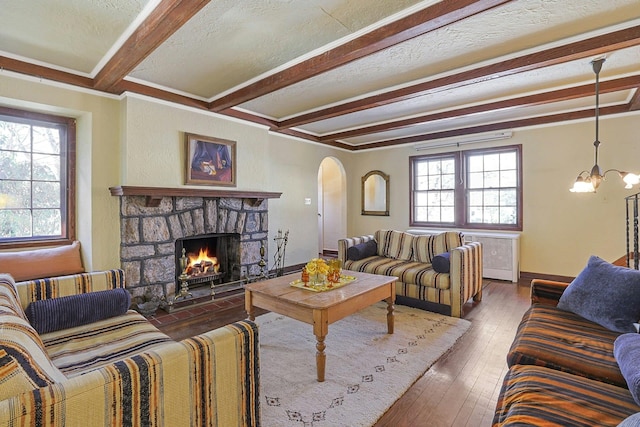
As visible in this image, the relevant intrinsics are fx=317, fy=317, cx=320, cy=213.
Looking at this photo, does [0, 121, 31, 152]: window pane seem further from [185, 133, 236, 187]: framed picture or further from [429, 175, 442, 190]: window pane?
[429, 175, 442, 190]: window pane

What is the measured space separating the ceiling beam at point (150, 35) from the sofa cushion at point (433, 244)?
351 cm

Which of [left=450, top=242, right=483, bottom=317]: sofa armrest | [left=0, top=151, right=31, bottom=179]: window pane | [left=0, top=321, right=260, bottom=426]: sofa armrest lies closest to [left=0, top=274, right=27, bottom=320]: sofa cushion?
[left=0, top=321, right=260, bottom=426]: sofa armrest

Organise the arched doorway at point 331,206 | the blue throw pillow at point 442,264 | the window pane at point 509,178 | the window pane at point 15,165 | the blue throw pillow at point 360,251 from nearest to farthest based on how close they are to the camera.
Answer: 1. the window pane at point 15,165
2. the blue throw pillow at point 442,264
3. the blue throw pillow at point 360,251
4. the window pane at point 509,178
5. the arched doorway at point 331,206

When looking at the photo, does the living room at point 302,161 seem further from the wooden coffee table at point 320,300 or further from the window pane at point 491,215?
the wooden coffee table at point 320,300

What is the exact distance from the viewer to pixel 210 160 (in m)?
4.27

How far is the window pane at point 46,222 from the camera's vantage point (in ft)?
11.1

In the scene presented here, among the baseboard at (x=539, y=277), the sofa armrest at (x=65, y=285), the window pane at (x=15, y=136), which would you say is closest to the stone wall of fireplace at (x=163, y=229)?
the window pane at (x=15, y=136)

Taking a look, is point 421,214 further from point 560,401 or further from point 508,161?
point 560,401

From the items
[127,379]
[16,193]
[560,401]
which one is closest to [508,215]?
[560,401]

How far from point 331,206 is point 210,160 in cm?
391

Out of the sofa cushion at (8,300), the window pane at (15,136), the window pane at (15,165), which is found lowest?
the sofa cushion at (8,300)

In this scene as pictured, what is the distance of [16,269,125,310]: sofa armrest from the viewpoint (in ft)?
6.58

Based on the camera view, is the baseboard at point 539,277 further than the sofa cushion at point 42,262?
Yes

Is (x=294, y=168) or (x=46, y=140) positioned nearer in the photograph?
(x=46, y=140)
